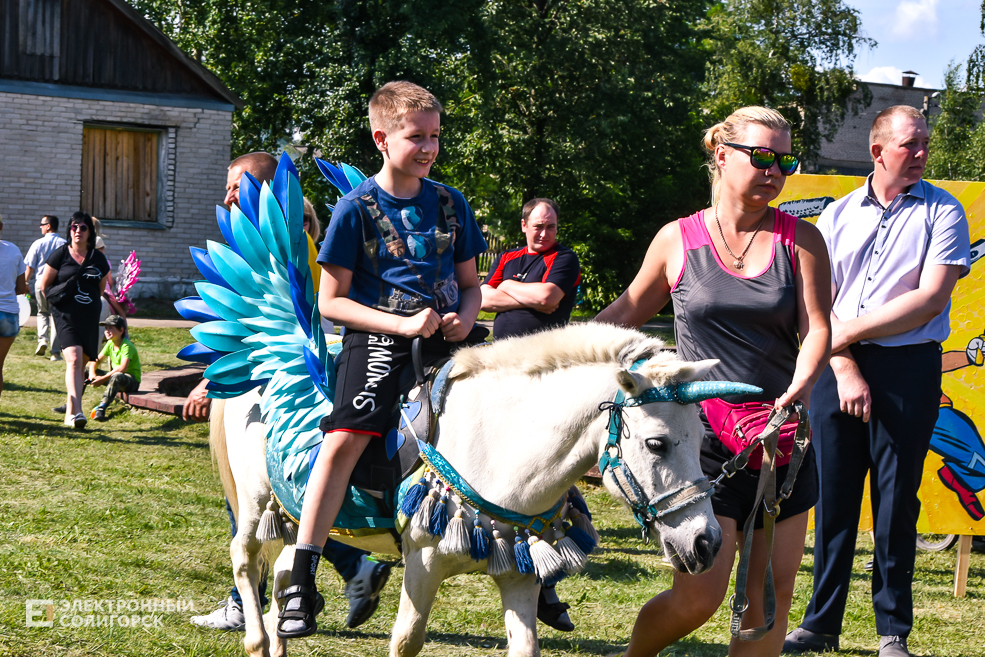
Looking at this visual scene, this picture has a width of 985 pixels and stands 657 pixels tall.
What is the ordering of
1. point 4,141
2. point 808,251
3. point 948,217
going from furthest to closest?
point 4,141
point 948,217
point 808,251

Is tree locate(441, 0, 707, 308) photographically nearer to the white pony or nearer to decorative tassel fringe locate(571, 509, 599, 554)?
decorative tassel fringe locate(571, 509, 599, 554)

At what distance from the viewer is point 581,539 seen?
3.29 meters

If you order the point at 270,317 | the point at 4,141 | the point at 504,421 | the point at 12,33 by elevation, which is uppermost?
the point at 12,33

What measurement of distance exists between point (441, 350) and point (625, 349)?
86 centimetres

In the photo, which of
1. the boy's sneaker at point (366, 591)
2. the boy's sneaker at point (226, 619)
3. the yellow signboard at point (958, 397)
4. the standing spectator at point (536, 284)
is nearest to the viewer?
the boy's sneaker at point (366, 591)

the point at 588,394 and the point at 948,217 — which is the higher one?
the point at 948,217

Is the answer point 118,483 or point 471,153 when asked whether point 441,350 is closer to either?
point 118,483

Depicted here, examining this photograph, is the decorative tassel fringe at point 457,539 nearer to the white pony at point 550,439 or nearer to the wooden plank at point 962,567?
the white pony at point 550,439

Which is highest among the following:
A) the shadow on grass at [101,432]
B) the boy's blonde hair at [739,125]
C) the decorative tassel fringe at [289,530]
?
the boy's blonde hair at [739,125]

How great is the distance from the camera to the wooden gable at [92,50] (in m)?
19.4

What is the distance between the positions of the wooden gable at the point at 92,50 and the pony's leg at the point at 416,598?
1896 cm

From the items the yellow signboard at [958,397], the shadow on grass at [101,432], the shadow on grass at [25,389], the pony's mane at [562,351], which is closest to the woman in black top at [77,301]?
the shadow on grass at [101,432]

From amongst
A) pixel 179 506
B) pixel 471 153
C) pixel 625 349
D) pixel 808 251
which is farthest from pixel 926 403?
pixel 471 153

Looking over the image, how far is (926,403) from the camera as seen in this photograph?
→ 170 inches
